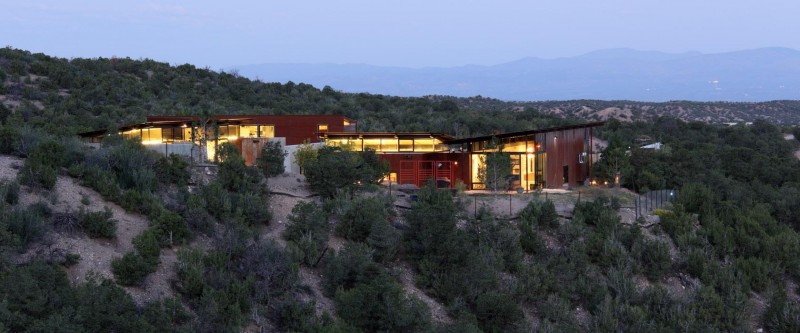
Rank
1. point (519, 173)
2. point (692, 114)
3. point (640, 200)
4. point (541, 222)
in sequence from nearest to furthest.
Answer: point (541, 222) → point (640, 200) → point (519, 173) → point (692, 114)

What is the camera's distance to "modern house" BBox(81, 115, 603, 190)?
38750 millimetres

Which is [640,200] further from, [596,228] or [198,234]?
[198,234]

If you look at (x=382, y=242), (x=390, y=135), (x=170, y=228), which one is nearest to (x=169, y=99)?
(x=390, y=135)

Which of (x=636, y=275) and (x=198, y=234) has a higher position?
(x=198, y=234)

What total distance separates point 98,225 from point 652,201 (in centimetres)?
2398

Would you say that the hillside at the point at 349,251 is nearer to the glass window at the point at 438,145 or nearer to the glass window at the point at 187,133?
the glass window at the point at 187,133

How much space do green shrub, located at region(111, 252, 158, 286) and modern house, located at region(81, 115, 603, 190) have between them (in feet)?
47.3

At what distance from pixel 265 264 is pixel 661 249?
14071 millimetres

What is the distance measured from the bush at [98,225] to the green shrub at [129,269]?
185cm

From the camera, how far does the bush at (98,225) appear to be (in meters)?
22.1

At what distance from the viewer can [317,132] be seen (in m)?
45.3

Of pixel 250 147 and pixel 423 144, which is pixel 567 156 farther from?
pixel 250 147

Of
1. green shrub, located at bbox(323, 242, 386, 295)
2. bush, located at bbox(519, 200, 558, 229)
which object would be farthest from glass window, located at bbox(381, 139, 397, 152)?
green shrub, located at bbox(323, 242, 386, 295)

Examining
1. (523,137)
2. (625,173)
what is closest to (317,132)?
(523,137)
